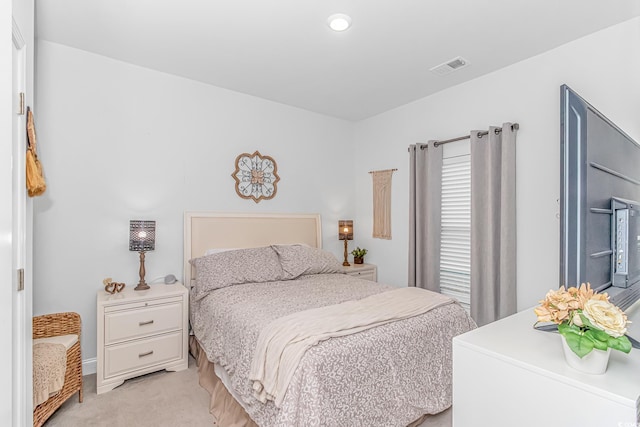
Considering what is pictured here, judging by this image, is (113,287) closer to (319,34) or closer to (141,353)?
(141,353)

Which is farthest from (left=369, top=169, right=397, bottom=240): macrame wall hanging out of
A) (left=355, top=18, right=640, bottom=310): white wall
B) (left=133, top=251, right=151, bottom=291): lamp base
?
(left=133, top=251, right=151, bottom=291): lamp base

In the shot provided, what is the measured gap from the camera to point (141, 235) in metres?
2.76

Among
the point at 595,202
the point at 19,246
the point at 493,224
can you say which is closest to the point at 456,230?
the point at 493,224

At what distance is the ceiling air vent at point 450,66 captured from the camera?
2822mm

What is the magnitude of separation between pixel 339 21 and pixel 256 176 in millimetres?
1902

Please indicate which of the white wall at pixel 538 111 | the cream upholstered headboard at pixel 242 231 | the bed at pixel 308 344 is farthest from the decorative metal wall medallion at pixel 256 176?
the white wall at pixel 538 111

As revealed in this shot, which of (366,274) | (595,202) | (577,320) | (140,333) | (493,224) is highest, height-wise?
(595,202)

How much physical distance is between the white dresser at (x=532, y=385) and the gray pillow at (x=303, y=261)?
199 cm

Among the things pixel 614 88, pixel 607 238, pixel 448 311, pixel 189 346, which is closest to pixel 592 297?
pixel 607 238

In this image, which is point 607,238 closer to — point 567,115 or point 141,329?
point 567,115

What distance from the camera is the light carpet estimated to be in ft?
6.73

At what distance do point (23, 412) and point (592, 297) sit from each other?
242 centimetres

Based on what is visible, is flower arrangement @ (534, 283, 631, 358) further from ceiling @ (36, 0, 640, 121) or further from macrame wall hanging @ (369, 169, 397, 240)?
macrame wall hanging @ (369, 169, 397, 240)

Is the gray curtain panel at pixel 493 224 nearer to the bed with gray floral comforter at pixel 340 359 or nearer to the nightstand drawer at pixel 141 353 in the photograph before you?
the bed with gray floral comforter at pixel 340 359
